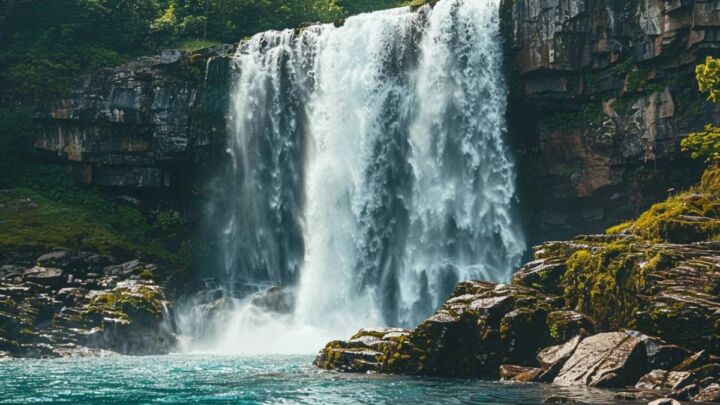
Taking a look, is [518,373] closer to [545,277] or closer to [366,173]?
[545,277]

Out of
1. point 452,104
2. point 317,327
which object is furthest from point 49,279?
point 452,104

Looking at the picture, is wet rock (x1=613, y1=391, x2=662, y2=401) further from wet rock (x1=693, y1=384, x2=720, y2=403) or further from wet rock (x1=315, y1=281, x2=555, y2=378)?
wet rock (x1=315, y1=281, x2=555, y2=378)

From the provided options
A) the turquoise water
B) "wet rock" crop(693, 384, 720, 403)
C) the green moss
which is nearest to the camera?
"wet rock" crop(693, 384, 720, 403)

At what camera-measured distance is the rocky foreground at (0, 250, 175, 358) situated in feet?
126

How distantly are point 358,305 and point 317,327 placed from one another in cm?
268

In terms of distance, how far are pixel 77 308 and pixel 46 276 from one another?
297 centimetres

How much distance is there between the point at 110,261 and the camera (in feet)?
152

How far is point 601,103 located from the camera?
4603cm

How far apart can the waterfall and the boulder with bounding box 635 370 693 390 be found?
22.4 meters

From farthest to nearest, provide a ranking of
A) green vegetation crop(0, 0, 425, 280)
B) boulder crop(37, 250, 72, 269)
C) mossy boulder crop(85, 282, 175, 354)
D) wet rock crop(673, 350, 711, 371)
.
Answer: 1. green vegetation crop(0, 0, 425, 280)
2. boulder crop(37, 250, 72, 269)
3. mossy boulder crop(85, 282, 175, 354)
4. wet rock crop(673, 350, 711, 371)

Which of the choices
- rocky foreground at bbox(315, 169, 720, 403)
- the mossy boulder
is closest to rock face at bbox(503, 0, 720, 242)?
rocky foreground at bbox(315, 169, 720, 403)

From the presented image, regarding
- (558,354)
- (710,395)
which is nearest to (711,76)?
(558,354)

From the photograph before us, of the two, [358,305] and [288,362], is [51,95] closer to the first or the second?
[358,305]

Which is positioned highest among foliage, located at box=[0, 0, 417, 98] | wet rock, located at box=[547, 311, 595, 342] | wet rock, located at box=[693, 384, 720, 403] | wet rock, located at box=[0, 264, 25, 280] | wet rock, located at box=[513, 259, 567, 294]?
foliage, located at box=[0, 0, 417, 98]
